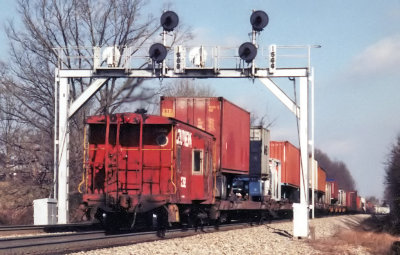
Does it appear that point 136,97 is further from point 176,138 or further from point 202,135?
point 176,138

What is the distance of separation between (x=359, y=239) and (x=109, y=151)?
860 centimetres

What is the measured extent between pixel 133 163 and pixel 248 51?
6.91m

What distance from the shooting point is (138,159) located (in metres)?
17.8

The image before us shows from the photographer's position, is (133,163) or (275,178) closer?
(133,163)

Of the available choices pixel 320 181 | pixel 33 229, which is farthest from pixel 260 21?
pixel 320 181

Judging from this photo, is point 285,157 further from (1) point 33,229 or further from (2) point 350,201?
(2) point 350,201

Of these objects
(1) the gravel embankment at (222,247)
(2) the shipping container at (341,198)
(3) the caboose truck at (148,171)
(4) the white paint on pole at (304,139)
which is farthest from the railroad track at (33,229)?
(2) the shipping container at (341,198)

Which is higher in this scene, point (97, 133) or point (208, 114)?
point (208, 114)

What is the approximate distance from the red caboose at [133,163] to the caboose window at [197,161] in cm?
132

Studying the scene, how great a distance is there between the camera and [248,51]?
22.4 meters

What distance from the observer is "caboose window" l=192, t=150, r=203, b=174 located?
19.7 m

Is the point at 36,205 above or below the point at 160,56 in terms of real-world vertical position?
below

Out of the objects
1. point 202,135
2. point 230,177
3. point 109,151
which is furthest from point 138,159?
point 230,177

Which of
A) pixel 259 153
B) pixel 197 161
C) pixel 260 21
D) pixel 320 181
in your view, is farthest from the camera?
pixel 320 181
